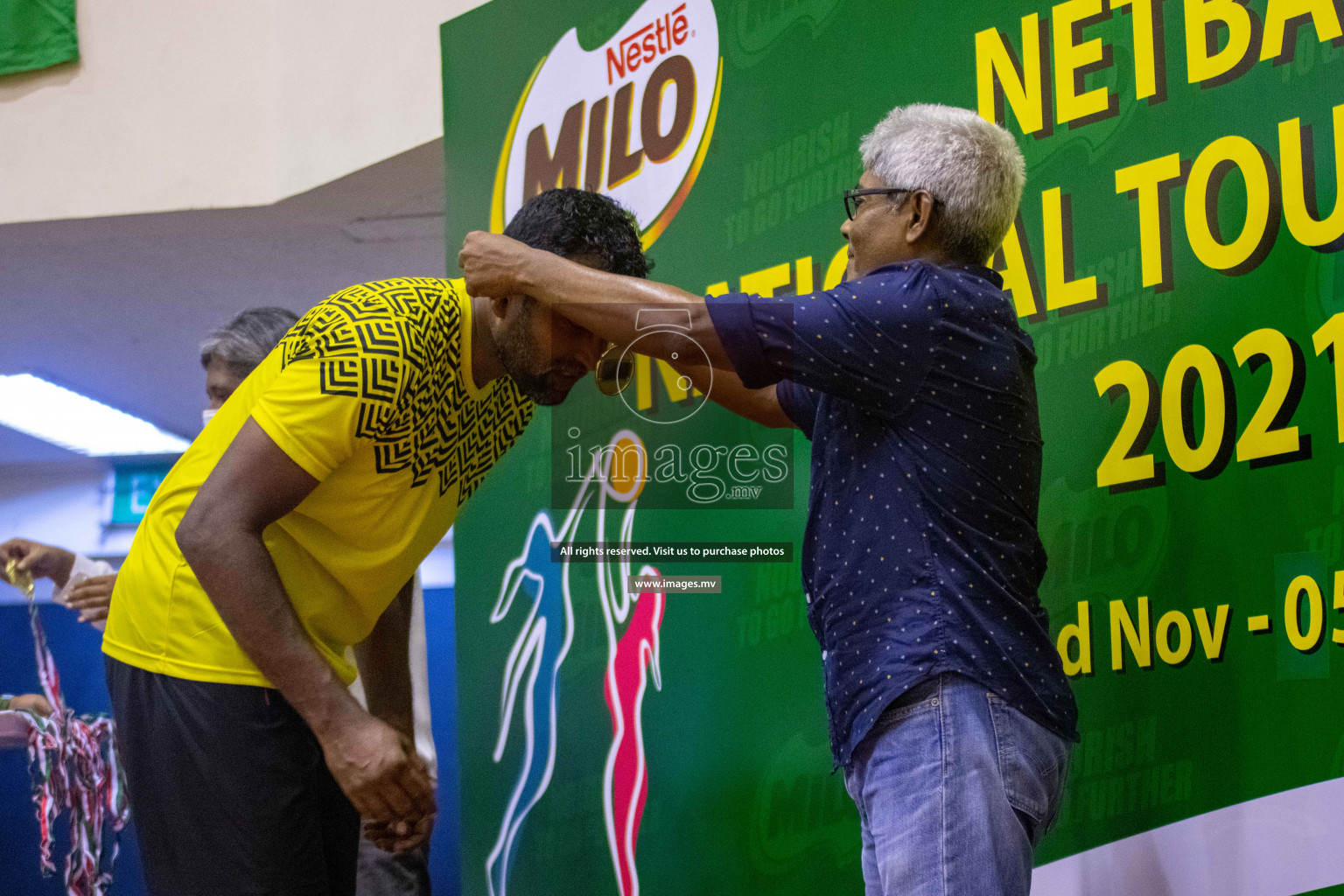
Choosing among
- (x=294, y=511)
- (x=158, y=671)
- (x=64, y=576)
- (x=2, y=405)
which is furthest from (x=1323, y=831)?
(x=2, y=405)

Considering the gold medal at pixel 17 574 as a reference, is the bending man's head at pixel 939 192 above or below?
above

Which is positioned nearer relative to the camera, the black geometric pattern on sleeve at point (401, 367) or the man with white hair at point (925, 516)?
the man with white hair at point (925, 516)

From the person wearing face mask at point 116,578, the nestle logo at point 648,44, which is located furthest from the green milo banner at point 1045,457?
the person wearing face mask at point 116,578

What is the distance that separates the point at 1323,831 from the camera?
1.69 metres

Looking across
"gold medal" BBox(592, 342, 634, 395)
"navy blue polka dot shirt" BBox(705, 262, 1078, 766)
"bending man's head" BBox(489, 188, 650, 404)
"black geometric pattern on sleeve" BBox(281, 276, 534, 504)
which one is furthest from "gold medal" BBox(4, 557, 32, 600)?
"navy blue polka dot shirt" BBox(705, 262, 1078, 766)

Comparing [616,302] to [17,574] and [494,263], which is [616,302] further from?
[17,574]

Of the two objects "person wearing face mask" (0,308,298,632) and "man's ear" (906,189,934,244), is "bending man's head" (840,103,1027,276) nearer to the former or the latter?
"man's ear" (906,189,934,244)

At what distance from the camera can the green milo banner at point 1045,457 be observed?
1756 millimetres

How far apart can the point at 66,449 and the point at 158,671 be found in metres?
6.98

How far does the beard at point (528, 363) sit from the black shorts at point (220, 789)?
553mm

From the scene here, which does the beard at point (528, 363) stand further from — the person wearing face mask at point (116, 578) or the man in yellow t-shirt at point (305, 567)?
the person wearing face mask at point (116, 578)

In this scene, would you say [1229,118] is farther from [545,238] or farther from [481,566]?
[481,566]

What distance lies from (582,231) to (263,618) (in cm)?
68

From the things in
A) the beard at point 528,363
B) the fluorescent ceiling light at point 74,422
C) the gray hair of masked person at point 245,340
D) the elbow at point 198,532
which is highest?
the fluorescent ceiling light at point 74,422
